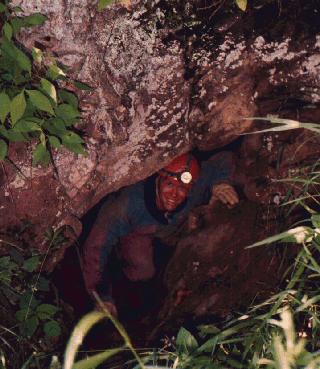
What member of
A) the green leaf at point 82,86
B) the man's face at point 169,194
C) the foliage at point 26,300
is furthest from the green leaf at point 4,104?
the man's face at point 169,194

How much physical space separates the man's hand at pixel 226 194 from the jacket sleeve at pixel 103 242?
106 centimetres

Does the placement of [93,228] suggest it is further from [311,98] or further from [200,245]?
[311,98]

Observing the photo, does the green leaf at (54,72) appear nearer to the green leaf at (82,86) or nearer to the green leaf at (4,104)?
the green leaf at (82,86)

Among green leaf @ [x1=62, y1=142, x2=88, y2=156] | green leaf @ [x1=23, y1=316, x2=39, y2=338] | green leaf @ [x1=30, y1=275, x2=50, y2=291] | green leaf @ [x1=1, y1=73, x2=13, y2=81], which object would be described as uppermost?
green leaf @ [x1=1, y1=73, x2=13, y2=81]

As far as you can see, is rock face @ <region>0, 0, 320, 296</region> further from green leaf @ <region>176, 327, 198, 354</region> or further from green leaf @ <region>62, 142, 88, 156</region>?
green leaf @ <region>176, 327, 198, 354</region>

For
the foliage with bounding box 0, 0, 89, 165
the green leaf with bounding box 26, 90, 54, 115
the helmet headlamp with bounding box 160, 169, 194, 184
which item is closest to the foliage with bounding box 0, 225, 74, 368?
the foliage with bounding box 0, 0, 89, 165

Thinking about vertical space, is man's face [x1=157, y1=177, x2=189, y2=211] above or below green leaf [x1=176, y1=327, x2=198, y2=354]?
below

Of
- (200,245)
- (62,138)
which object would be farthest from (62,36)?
(200,245)

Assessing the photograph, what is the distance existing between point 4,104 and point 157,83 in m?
1.02

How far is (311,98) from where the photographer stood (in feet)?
6.77

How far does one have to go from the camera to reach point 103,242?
3584mm

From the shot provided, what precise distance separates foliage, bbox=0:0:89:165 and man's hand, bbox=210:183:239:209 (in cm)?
175

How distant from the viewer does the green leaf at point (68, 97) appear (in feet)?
6.12

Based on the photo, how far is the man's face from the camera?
362 cm
